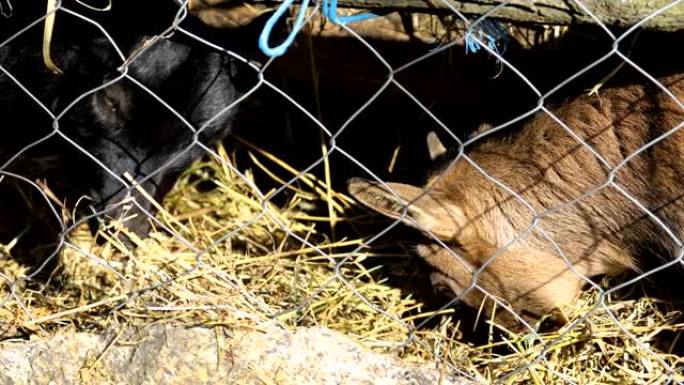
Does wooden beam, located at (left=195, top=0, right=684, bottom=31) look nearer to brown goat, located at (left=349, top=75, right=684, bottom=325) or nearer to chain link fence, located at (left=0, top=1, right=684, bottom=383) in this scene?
chain link fence, located at (left=0, top=1, right=684, bottom=383)

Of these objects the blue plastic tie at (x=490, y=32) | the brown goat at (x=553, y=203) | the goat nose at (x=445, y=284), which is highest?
the blue plastic tie at (x=490, y=32)

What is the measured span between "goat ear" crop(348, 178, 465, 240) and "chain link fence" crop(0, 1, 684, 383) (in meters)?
0.01

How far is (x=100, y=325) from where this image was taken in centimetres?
385

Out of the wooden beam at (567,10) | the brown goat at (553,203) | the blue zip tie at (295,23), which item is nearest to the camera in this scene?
the blue zip tie at (295,23)

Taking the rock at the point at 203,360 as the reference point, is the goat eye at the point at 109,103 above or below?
above

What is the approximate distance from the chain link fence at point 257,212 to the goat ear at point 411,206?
13 millimetres

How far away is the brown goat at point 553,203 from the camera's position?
368cm

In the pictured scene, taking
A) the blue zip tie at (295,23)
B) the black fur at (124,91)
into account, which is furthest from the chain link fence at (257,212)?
the blue zip tie at (295,23)

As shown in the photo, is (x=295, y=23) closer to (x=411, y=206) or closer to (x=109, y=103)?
(x=411, y=206)

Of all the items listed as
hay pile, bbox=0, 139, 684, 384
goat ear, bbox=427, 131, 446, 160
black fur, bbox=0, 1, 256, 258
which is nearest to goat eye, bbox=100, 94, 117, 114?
black fur, bbox=0, 1, 256, 258

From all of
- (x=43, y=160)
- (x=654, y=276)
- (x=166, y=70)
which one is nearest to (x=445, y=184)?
(x=654, y=276)

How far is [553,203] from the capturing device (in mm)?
3832

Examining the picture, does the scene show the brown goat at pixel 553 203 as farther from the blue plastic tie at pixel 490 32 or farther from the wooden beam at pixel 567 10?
the wooden beam at pixel 567 10

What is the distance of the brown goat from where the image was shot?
12.1 ft
